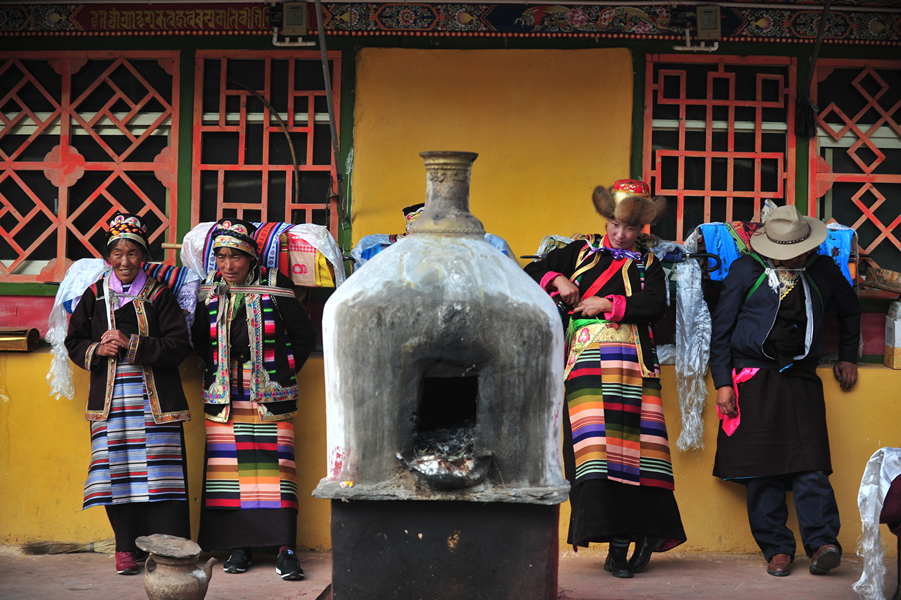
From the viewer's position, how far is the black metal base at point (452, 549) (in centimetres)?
332

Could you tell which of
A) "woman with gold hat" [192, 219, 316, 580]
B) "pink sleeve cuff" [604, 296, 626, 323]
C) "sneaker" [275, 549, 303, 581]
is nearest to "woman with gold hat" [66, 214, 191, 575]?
"woman with gold hat" [192, 219, 316, 580]

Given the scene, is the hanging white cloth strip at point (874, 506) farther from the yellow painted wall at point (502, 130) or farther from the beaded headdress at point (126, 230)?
the beaded headdress at point (126, 230)

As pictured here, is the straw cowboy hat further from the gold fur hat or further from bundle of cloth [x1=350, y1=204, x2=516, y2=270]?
bundle of cloth [x1=350, y1=204, x2=516, y2=270]

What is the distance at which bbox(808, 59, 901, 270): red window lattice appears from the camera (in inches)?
207

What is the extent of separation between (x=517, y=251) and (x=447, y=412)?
166cm

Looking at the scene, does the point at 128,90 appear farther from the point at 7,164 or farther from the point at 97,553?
the point at 97,553

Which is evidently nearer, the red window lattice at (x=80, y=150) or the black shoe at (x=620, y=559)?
the black shoe at (x=620, y=559)

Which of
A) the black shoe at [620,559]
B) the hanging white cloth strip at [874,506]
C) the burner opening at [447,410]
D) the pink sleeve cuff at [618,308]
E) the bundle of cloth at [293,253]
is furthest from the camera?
the bundle of cloth at [293,253]

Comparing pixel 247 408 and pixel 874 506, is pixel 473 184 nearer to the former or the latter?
pixel 247 408

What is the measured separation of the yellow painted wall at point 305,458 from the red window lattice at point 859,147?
2.85 feet

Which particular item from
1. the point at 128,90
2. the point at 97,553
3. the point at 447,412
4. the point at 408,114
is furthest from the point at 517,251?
the point at 97,553

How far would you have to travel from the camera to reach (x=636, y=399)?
15.0ft

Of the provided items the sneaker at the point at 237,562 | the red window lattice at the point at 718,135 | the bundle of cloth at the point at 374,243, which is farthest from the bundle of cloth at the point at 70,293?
the red window lattice at the point at 718,135

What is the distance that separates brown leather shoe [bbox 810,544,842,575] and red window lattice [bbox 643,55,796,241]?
181 centimetres
